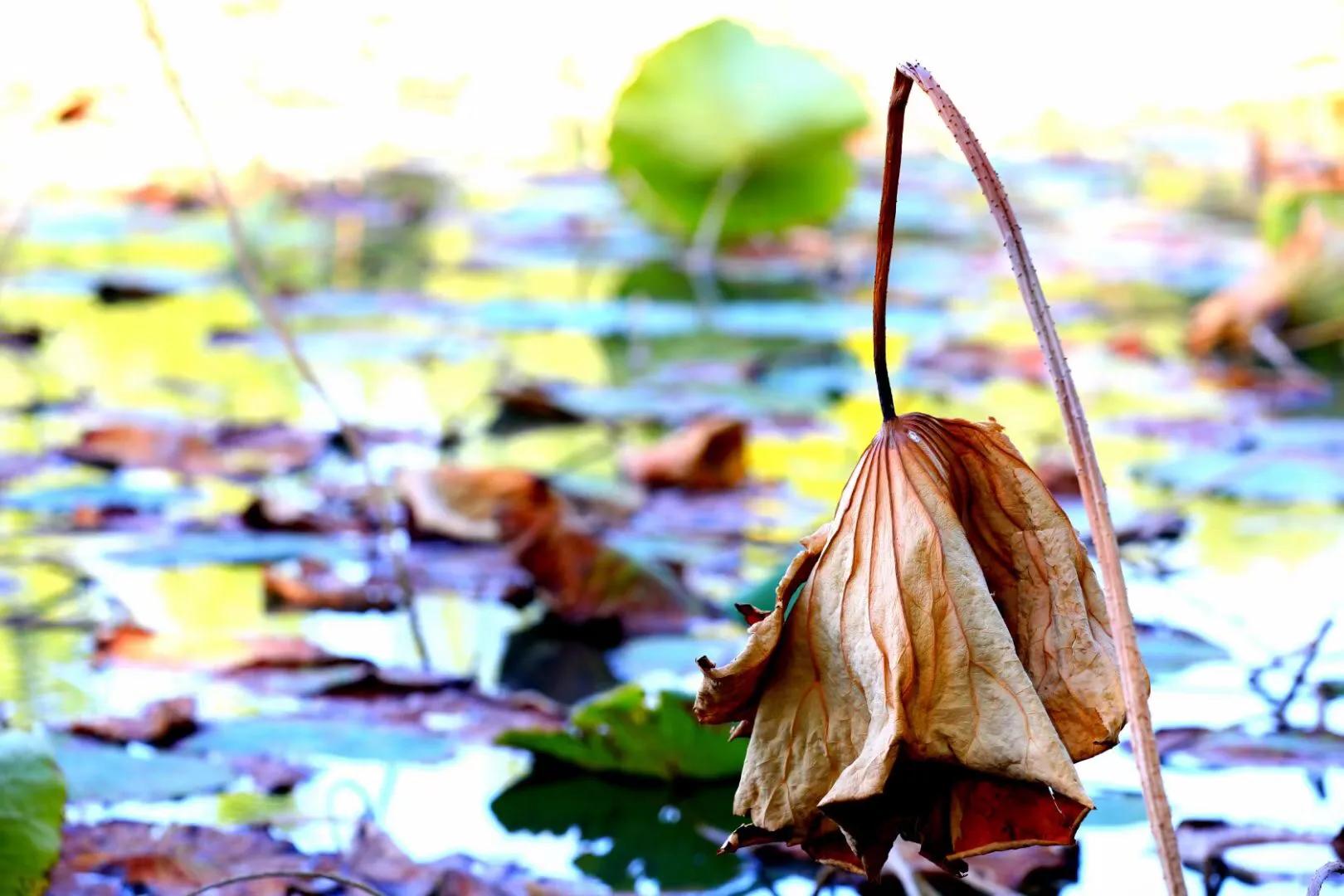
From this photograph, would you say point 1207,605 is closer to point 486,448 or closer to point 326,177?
point 486,448

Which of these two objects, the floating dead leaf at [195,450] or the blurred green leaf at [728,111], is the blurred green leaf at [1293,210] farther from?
the floating dead leaf at [195,450]

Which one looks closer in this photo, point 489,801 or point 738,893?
point 738,893

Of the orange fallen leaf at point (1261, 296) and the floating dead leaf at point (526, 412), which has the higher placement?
the orange fallen leaf at point (1261, 296)

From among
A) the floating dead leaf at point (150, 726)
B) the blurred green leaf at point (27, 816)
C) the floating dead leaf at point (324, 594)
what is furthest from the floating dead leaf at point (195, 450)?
the blurred green leaf at point (27, 816)

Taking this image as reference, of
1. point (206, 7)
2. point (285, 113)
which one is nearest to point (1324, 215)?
point (206, 7)

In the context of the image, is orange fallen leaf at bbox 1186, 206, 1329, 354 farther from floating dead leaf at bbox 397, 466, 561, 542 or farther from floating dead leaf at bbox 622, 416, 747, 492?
floating dead leaf at bbox 397, 466, 561, 542

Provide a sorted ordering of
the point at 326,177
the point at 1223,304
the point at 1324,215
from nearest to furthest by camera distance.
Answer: the point at 1223,304 → the point at 1324,215 → the point at 326,177
